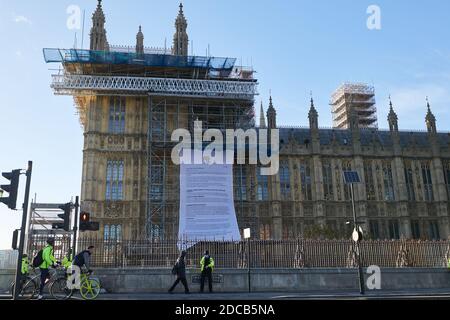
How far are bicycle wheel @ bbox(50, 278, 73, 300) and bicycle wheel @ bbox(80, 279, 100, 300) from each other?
0.43 m

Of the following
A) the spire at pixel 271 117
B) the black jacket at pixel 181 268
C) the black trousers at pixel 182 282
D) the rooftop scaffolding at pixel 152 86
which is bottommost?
the black trousers at pixel 182 282

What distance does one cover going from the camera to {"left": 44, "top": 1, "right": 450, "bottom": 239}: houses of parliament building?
3506 cm

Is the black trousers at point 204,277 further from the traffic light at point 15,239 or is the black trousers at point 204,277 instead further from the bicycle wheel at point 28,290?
the traffic light at point 15,239

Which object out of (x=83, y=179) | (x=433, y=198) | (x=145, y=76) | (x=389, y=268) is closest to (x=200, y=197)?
(x=83, y=179)

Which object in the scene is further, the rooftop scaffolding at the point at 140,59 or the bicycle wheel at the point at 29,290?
the rooftop scaffolding at the point at 140,59

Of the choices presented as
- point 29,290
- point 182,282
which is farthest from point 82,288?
point 182,282

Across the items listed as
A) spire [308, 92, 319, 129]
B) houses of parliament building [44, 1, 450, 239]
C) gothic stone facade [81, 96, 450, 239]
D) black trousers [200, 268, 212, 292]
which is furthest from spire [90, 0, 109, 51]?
black trousers [200, 268, 212, 292]

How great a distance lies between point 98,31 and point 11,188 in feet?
103

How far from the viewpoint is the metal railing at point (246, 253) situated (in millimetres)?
19234

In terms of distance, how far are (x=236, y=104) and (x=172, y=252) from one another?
20.5 metres

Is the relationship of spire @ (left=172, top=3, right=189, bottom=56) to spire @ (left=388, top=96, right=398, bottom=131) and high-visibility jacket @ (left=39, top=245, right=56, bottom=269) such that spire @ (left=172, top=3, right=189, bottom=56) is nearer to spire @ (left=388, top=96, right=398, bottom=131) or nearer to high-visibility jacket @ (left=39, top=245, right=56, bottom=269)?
spire @ (left=388, top=96, right=398, bottom=131)

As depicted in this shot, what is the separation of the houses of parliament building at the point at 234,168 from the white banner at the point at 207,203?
7.35ft

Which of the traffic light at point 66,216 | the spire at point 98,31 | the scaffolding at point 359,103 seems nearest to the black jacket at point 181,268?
the traffic light at point 66,216

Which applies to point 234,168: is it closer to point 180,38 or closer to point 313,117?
point 313,117
